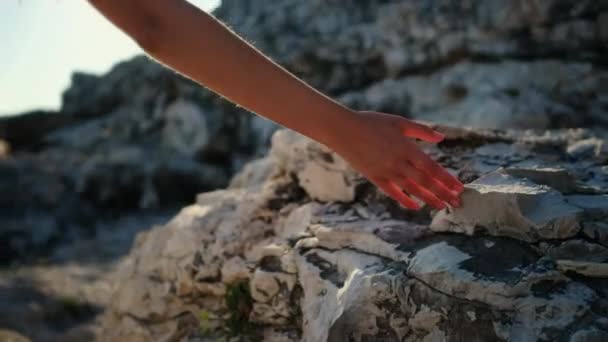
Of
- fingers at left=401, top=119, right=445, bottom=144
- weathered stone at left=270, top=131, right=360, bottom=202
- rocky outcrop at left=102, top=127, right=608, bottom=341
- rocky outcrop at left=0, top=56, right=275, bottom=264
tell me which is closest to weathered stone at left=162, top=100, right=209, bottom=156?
rocky outcrop at left=0, top=56, right=275, bottom=264

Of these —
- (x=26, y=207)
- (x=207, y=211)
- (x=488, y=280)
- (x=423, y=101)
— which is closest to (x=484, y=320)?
(x=488, y=280)

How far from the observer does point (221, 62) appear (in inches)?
54.2

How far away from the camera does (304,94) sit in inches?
58.1

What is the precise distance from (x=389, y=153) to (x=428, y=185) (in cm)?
19

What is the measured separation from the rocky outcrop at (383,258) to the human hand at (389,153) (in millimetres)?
279

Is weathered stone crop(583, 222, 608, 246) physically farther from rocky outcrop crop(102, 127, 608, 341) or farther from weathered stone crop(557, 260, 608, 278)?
weathered stone crop(557, 260, 608, 278)

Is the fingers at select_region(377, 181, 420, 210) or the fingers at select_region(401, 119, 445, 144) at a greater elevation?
the fingers at select_region(401, 119, 445, 144)

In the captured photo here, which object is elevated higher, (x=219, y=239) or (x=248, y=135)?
(x=248, y=135)

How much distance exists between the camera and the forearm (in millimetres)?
1315

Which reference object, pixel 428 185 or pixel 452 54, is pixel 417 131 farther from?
pixel 452 54

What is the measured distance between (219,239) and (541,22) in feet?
32.7

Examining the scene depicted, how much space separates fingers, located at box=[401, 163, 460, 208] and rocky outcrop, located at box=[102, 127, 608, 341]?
134 millimetres

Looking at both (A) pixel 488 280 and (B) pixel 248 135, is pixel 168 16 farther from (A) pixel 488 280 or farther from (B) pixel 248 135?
(B) pixel 248 135

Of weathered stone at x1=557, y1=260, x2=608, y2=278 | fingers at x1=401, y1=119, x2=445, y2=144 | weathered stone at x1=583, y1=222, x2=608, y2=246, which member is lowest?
weathered stone at x1=557, y1=260, x2=608, y2=278
